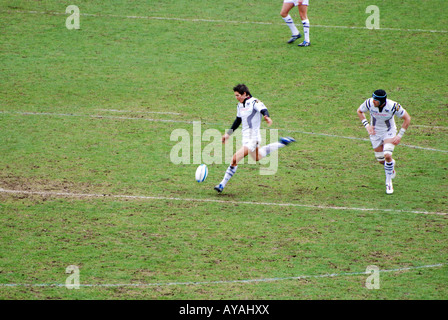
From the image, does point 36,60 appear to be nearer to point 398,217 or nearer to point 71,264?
point 71,264

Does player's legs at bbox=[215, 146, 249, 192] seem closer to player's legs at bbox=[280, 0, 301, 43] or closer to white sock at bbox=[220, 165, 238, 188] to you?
white sock at bbox=[220, 165, 238, 188]

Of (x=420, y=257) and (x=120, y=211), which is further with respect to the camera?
(x=120, y=211)

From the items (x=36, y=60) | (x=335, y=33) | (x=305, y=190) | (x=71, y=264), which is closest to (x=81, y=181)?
(x=71, y=264)

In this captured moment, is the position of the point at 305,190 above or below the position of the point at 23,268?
above

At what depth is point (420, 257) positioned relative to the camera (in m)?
11.1

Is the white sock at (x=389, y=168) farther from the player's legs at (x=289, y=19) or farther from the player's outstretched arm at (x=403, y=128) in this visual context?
the player's legs at (x=289, y=19)

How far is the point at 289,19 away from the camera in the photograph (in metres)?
24.8

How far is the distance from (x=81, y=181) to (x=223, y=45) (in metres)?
13.1

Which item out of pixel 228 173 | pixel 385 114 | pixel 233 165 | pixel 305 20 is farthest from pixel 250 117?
pixel 305 20

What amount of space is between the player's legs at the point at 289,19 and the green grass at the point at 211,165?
63 centimetres

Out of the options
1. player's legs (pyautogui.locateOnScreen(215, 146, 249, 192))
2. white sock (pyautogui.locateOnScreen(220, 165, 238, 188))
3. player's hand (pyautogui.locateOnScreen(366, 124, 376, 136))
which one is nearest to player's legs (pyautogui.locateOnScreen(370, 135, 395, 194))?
player's hand (pyautogui.locateOnScreen(366, 124, 376, 136))

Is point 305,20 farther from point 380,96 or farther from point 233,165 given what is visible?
point 233,165

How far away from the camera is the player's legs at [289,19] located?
80.7ft

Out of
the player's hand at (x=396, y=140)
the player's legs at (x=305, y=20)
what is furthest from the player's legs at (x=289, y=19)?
the player's hand at (x=396, y=140)
